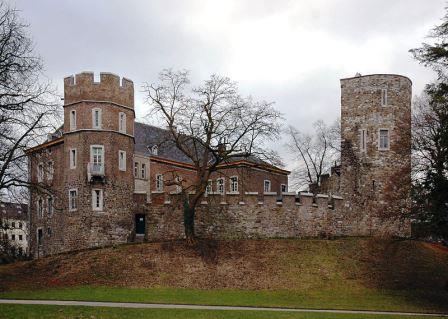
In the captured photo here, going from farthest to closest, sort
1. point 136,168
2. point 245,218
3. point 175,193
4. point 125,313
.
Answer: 1. point 136,168
2. point 175,193
3. point 245,218
4. point 125,313

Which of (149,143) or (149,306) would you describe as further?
(149,143)

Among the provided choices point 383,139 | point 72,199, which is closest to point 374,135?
point 383,139

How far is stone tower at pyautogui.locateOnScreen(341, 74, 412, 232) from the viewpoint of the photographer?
133ft

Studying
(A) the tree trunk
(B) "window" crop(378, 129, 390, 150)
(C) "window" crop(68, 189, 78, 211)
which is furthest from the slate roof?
(A) the tree trunk

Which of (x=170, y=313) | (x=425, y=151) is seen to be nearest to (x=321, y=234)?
(x=425, y=151)

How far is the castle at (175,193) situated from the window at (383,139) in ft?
0.19

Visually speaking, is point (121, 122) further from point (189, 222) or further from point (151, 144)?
point (151, 144)

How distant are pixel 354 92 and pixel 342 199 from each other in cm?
642

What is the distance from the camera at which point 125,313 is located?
21.9m

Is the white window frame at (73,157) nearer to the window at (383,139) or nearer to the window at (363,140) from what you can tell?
the window at (363,140)

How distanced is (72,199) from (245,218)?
9.88 meters

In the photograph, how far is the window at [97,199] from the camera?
38.5 m

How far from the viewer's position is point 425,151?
1249 inches

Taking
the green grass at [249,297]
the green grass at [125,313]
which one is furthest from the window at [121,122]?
the green grass at [125,313]
